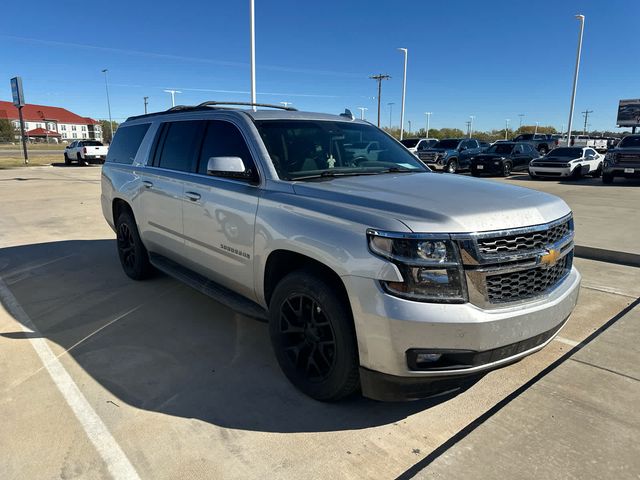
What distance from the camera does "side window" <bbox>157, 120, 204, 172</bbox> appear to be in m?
4.36

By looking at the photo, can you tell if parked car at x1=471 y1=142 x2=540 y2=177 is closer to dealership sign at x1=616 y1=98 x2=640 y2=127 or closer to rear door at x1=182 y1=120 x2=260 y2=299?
rear door at x1=182 y1=120 x2=260 y2=299

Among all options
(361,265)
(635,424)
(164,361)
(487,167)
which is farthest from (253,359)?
(487,167)

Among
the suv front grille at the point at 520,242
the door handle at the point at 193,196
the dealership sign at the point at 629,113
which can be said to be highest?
the dealership sign at the point at 629,113

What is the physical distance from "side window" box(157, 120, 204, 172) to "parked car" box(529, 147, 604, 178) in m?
19.1

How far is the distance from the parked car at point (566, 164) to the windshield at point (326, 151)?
18188 mm

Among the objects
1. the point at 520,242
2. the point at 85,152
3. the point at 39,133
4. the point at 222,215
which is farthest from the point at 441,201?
the point at 39,133

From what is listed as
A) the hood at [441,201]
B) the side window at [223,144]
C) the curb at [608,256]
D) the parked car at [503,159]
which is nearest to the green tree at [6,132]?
A: the parked car at [503,159]

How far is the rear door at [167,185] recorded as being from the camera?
438 cm

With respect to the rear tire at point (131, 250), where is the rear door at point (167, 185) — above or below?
above

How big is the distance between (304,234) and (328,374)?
880 mm

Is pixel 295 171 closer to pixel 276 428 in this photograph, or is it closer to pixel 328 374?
pixel 328 374

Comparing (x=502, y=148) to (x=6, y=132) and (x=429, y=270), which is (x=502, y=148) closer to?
(x=429, y=270)

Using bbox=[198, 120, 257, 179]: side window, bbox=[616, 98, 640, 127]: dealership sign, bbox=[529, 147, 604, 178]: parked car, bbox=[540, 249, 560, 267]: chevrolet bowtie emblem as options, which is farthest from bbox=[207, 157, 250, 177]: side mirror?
bbox=[616, 98, 640, 127]: dealership sign

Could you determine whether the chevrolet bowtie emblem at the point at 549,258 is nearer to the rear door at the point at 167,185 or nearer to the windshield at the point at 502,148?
the rear door at the point at 167,185
